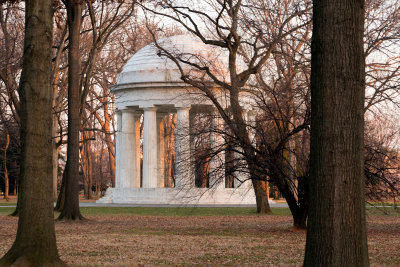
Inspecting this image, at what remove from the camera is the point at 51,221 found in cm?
1435

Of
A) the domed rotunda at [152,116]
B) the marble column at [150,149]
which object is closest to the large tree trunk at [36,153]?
the domed rotunda at [152,116]

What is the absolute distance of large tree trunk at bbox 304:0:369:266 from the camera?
1030 centimetres

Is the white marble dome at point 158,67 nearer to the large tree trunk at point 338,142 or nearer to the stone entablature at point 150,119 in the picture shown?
the stone entablature at point 150,119

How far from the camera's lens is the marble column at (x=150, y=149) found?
62.0m

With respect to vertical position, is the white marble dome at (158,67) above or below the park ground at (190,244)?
above

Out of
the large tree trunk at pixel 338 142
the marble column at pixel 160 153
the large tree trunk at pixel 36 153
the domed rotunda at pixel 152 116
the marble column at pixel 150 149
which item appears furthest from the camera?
the marble column at pixel 160 153

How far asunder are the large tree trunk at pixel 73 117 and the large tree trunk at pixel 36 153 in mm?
19790

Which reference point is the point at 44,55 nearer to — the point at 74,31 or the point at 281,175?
the point at 281,175

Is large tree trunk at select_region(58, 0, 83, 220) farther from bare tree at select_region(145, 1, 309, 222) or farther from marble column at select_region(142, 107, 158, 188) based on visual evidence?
marble column at select_region(142, 107, 158, 188)

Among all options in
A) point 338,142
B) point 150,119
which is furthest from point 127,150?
point 338,142

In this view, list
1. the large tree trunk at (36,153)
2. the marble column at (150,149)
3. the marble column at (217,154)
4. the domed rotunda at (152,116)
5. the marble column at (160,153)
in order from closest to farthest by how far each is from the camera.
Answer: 1. the large tree trunk at (36,153)
2. the marble column at (217,154)
3. the domed rotunda at (152,116)
4. the marble column at (150,149)
5. the marble column at (160,153)

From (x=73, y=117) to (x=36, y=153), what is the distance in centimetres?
2058

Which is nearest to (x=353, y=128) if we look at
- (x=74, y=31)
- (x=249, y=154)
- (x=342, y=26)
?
(x=342, y=26)

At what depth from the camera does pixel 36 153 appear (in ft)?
46.5
